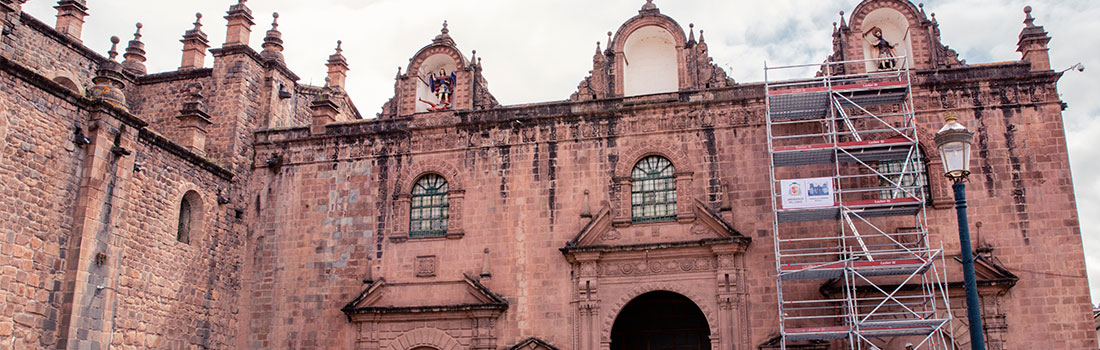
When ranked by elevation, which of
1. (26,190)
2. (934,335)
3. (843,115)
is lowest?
(934,335)

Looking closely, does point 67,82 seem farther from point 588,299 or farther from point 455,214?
point 588,299

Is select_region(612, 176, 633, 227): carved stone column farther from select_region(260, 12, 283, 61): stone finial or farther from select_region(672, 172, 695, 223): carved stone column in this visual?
select_region(260, 12, 283, 61): stone finial

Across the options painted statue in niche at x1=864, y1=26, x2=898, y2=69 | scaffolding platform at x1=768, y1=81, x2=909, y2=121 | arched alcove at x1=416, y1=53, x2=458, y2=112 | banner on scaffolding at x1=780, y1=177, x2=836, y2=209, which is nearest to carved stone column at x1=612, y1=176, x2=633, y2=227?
scaffolding platform at x1=768, y1=81, x2=909, y2=121

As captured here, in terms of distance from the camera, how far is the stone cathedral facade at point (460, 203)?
1762cm

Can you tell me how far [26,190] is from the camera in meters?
16.3

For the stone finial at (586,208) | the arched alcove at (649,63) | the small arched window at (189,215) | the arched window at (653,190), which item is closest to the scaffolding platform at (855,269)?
the arched window at (653,190)

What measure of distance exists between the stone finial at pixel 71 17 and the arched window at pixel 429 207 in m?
10.3

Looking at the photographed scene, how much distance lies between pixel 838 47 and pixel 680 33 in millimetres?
Result: 3593

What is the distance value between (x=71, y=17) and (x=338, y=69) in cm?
708

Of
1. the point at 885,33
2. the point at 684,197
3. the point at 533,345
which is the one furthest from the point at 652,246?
the point at 885,33

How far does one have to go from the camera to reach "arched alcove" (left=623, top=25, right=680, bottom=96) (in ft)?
72.8

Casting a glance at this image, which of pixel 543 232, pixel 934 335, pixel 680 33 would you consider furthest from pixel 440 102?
pixel 934 335

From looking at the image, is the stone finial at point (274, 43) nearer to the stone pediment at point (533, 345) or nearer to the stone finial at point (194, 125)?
the stone finial at point (194, 125)

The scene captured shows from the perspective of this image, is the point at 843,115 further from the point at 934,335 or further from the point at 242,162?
the point at 242,162
